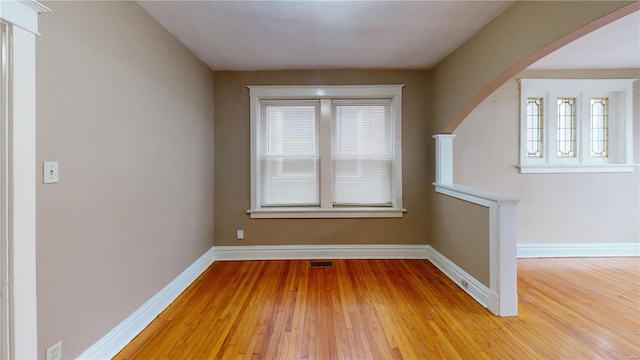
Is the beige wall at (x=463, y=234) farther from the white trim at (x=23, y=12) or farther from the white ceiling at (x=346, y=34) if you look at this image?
the white trim at (x=23, y=12)

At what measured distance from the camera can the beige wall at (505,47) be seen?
67.6 inches

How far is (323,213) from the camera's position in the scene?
393 cm

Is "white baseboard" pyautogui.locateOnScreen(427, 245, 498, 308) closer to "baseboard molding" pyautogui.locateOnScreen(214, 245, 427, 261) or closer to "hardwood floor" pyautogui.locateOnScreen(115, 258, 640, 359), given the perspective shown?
"hardwood floor" pyautogui.locateOnScreen(115, 258, 640, 359)

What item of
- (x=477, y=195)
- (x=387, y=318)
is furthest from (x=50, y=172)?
(x=477, y=195)

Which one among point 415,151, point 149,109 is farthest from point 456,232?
point 149,109

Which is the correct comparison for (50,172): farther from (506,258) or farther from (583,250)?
(583,250)

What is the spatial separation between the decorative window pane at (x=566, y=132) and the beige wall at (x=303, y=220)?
1.87 metres

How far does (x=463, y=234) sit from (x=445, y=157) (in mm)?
988

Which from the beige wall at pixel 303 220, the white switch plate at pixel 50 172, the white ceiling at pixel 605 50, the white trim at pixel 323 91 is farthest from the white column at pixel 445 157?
the white switch plate at pixel 50 172

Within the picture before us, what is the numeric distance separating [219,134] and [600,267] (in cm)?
505

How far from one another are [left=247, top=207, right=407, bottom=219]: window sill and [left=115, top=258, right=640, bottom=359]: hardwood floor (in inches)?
28.8

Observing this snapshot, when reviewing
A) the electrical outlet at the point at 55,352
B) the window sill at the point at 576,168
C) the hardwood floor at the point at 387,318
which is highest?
the window sill at the point at 576,168

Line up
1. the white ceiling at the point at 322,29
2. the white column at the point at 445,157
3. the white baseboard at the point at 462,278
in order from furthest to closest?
the white column at the point at 445,157, the white baseboard at the point at 462,278, the white ceiling at the point at 322,29

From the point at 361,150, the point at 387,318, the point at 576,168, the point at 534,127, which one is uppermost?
the point at 534,127
